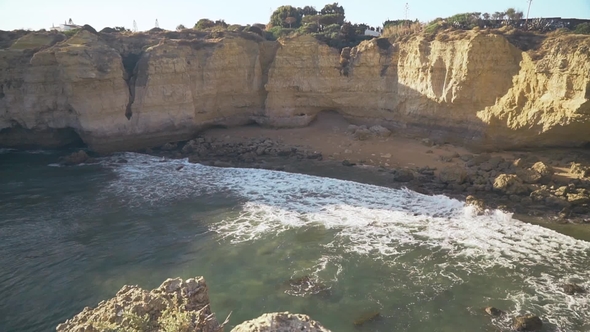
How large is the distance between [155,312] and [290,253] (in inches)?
365

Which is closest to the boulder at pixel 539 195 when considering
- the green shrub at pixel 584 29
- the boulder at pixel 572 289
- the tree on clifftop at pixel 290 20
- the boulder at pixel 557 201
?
the boulder at pixel 557 201

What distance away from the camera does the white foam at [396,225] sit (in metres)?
13.0

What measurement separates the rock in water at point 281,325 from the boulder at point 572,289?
34.5ft

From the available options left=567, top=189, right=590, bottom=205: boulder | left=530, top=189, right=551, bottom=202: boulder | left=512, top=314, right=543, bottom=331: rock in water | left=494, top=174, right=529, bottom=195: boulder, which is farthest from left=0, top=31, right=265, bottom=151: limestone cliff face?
left=512, top=314, right=543, bottom=331: rock in water

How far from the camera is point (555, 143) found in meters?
21.7

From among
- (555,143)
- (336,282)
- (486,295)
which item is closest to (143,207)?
(336,282)

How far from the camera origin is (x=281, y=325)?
517 centimetres

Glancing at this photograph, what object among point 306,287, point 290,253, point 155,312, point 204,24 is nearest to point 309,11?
point 204,24

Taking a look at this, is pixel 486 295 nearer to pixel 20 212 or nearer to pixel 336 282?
pixel 336 282

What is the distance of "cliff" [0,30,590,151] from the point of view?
21359mm

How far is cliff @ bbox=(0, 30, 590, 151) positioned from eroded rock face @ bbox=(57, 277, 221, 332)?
20116 mm

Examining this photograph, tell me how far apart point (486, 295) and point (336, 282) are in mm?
4512

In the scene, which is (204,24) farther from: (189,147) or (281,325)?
(281,325)

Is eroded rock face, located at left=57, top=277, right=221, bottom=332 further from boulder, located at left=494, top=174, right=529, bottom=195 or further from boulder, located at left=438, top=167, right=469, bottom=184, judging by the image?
boulder, located at left=494, top=174, right=529, bottom=195
